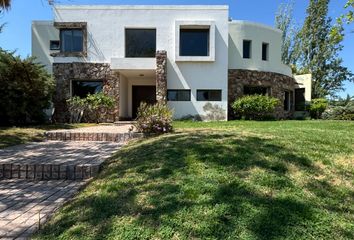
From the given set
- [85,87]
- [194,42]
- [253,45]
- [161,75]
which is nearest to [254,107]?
[253,45]

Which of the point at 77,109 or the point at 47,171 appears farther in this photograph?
the point at 77,109

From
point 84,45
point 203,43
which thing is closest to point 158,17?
point 203,43

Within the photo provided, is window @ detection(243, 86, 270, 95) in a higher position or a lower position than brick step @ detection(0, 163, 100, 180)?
higher

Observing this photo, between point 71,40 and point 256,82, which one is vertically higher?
point 71,40

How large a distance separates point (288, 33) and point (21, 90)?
29.9 meters

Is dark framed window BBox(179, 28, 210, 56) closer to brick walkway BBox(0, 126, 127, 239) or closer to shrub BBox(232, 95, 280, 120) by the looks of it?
shrub BBox(232, 95, 280, 120)

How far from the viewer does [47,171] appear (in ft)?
19.8

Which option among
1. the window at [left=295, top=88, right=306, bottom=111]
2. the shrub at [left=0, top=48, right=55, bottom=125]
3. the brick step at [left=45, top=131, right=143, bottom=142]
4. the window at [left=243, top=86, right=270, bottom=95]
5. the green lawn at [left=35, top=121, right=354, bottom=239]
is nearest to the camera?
the green lawn at [left=35, top=121, right=354, bottom=239]

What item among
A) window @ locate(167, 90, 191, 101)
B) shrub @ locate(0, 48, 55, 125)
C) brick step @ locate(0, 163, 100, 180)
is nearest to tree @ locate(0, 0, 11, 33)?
shrub @ locate(0, 48, 55, 125)

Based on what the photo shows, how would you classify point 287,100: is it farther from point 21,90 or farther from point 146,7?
point 21,90

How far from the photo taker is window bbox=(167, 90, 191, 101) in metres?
18.2

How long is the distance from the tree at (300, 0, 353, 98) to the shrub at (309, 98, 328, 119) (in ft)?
25.0

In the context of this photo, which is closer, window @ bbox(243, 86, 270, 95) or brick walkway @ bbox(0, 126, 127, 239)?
brick walkway @ bbox(0, 126, 127, 239)

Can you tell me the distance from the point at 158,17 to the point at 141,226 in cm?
1651
